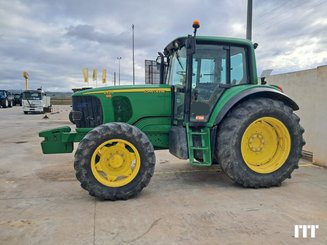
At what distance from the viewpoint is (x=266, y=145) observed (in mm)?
5324

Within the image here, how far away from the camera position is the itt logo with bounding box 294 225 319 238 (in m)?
3.31

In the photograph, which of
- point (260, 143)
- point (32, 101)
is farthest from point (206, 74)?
point (32, 101)

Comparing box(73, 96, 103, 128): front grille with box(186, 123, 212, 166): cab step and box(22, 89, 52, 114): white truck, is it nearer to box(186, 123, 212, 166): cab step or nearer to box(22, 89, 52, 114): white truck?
box(186, 123, 212, 166): cab step

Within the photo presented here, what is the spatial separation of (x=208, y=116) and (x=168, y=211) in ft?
5.77

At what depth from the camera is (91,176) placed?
14.4ft

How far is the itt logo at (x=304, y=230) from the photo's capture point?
10.9ft

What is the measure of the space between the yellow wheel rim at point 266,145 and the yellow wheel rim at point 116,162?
181 centimetres

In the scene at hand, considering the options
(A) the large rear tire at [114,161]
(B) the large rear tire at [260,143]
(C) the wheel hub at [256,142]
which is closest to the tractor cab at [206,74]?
(B) the large rear tire at [260,143]

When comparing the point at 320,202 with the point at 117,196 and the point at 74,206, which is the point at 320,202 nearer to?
the point at 117,196

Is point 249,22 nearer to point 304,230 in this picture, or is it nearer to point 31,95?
point 304,230

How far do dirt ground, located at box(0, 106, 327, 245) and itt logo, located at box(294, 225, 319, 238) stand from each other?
0.17 feet

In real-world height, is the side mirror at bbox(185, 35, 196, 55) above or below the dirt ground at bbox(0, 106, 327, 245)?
above

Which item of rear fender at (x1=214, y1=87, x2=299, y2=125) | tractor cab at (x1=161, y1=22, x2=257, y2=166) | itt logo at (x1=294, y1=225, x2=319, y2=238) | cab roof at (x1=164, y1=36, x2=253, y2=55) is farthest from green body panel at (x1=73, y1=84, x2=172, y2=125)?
itt logo at (x1=294, y1=225, x2=319, y2=238)

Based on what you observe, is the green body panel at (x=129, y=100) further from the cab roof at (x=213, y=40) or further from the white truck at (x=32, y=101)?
the white truck at (x=32, y=101)
